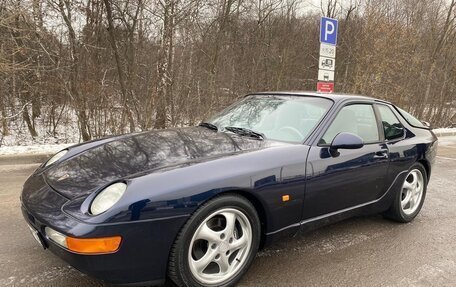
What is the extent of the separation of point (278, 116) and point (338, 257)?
4.46 feet

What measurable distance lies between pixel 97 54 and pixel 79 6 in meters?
1.23

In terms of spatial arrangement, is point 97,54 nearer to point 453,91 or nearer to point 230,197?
point 230,197

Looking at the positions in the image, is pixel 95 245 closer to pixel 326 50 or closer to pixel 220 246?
pixel 220 246

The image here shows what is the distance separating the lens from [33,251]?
3150 millimetres

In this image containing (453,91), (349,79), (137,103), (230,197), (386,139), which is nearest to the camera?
(230,197)

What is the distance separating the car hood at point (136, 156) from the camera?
2.54 metres

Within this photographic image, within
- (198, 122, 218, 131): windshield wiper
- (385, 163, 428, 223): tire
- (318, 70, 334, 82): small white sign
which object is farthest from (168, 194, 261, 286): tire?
(318, 70, 334, 82): small white sign

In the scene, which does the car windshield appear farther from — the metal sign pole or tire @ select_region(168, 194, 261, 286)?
the metal sign pole

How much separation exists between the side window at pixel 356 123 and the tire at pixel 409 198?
0.72m

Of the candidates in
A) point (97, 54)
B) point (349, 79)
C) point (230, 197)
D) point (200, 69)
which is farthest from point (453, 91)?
point (230, 197)

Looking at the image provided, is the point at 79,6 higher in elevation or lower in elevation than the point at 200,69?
higher

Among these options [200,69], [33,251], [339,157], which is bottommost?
[33,251]

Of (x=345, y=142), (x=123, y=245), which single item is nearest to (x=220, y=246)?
(x=123, y=245)

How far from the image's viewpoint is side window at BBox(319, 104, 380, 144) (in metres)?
3.43
